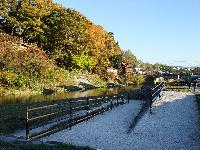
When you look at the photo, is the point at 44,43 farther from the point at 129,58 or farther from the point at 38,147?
the point at 129,58

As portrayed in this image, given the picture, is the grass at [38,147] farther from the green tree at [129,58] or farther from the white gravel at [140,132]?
the green tree at [129,58]

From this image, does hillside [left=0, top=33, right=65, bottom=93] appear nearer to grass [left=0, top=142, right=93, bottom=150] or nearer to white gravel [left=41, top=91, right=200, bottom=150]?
white gravel [left=41, top=91, right=200, bottom=150]

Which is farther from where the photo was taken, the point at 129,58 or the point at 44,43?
the point at 129,58

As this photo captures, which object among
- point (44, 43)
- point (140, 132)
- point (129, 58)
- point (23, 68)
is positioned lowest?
point (140, 132)

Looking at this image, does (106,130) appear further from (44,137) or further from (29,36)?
(29,36)

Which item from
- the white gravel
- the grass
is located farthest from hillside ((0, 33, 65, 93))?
the grass

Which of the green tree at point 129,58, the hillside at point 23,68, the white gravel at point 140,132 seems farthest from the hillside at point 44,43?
the green tree at point 129,58

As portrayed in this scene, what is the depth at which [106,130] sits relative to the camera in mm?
16469

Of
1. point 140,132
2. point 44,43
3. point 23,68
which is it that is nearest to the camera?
point 140,132

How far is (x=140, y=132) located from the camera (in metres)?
16.2

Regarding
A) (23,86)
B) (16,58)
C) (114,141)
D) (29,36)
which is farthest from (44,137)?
(29,36)

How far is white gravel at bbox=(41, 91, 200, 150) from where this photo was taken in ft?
45.5

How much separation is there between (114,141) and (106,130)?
2182mm

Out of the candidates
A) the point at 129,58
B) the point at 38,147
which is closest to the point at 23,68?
the point at 38,147
